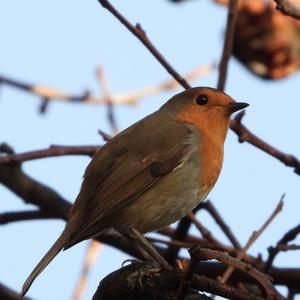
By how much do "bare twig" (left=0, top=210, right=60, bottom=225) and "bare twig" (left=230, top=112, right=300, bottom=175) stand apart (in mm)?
1410

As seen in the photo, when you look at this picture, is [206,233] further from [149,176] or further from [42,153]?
[42,153]

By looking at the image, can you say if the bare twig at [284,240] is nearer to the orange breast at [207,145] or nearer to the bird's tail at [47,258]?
the orange breast at [207,145]

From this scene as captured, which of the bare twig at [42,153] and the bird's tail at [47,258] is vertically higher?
the bare twig at [42,153]

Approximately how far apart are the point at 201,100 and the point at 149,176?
77cm

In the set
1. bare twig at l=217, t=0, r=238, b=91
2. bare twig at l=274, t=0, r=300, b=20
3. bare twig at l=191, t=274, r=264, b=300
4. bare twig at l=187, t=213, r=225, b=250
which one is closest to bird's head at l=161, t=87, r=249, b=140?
bare twig at l=217, t=0, r=238, b=91

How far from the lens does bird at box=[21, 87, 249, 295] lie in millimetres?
4586

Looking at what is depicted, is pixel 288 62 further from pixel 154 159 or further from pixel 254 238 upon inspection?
pixel 254 238

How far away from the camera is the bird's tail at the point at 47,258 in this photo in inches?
152

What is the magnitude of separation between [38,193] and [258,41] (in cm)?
235

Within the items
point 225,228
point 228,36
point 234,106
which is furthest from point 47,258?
point 234,106

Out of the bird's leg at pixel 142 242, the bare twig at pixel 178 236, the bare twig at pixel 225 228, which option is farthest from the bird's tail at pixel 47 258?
the bare twig at pixel 225 228

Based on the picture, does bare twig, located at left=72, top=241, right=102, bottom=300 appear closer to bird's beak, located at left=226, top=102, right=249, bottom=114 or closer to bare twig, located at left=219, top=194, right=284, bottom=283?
bare twig, located at left=219, top=194, right=284, bottom=283

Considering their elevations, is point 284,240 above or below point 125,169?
above

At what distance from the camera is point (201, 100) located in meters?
5.36
